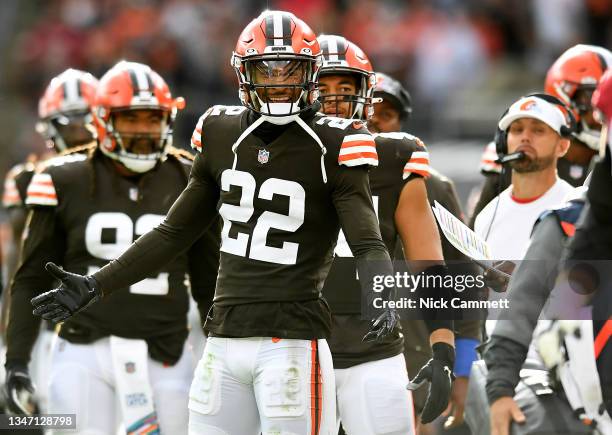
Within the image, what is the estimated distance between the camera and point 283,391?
3.94 metres

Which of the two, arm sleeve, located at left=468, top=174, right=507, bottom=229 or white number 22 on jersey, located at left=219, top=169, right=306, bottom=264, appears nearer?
white number 22 on jersey, located at left=219, top=169, right=306, bottom=264

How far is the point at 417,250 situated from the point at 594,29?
8028 mm

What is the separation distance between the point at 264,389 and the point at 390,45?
8697mm

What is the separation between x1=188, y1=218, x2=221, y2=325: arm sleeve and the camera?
5.29 metres

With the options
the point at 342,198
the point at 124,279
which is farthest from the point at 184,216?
the point at 342,198

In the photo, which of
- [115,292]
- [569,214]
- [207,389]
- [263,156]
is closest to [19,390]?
[115,292]

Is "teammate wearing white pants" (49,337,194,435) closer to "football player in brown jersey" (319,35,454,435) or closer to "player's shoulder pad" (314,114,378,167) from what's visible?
"football player in brown jersey" (319,35,454,435)

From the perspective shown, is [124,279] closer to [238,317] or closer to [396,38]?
[238,317]

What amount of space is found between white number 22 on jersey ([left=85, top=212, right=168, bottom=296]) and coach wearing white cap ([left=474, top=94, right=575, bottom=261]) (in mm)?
1346

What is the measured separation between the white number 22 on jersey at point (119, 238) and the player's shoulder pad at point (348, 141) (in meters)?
1.35

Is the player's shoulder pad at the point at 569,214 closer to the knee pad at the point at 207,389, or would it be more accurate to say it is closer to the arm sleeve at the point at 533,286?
the arm sleeve at the point at 533,286

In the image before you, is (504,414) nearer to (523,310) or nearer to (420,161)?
(523,310)

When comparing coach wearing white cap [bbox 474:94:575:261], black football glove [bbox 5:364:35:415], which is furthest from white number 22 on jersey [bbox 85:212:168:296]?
coach wearing white cap [bbox 474:94:575:261]

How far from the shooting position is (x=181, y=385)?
5.24 meters
